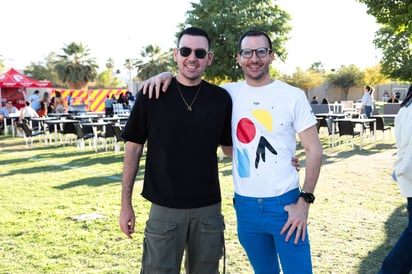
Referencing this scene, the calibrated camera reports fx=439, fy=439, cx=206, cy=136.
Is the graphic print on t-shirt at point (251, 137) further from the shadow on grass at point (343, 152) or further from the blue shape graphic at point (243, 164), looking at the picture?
the shadow on grass at point (343, 152)

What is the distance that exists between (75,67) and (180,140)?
191ft

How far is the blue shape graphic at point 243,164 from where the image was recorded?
2.50 metres

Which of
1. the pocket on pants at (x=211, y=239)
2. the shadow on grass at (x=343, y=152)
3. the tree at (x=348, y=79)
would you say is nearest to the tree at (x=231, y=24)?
the shadow on grass at (x=343, y=152)

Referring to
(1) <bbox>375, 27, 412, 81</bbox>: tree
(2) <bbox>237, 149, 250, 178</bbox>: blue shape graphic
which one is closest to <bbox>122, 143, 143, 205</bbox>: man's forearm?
(2) <bbox>237, 149, 250, 178</bbox>: blue shape graphic

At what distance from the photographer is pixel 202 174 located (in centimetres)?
249

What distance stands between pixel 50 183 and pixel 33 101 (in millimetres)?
13665

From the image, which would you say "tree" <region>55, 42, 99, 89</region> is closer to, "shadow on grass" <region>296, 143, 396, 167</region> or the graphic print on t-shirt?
"shadow on grass" <region>296, 143, 396, 167</region>

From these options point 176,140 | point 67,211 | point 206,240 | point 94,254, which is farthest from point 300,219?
point 67,211

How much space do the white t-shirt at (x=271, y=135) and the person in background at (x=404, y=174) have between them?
98cm

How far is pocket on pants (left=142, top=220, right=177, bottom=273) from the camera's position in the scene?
2475mm

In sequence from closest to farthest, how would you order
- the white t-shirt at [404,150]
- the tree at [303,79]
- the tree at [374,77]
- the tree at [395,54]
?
the white t-shirt at [404,150]
the tree at [395,54]
the tree at [374,77]
the tree at [303,79]

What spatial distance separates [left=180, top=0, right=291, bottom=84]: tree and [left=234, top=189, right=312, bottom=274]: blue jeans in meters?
22.6

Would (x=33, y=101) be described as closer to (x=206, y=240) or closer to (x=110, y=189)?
(x=110, y=189)

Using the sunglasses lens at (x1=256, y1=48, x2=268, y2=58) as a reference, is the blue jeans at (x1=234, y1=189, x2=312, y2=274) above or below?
below
